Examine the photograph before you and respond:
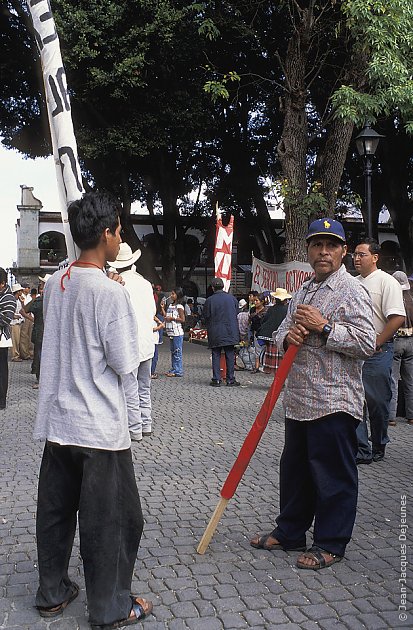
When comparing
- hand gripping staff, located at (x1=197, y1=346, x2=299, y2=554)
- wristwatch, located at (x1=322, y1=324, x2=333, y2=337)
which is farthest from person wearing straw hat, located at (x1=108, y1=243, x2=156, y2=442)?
wristwatch, located at (x1=322, y1=324, x2=333, y2=337)

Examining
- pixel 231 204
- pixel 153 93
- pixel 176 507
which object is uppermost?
pixel 153 93

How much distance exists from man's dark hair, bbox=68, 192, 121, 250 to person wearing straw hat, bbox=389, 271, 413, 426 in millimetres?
5294

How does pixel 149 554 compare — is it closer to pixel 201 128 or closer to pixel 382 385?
pixel 382 385

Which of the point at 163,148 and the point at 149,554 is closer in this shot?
the point at 149,554

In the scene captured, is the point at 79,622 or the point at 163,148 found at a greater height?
the point at 163,148

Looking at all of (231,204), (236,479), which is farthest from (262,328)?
(231,204)

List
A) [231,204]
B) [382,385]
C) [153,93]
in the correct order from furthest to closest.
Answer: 1. [231,204]
2. [153,93]
3. [382,385]

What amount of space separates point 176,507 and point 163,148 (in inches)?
765

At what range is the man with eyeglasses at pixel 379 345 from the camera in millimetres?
5863

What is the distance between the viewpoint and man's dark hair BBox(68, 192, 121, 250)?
10.2ft

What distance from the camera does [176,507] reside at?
4.95 m

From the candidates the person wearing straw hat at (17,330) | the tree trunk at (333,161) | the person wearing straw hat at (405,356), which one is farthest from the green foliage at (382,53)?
the person wearing straw hat at (17,330)

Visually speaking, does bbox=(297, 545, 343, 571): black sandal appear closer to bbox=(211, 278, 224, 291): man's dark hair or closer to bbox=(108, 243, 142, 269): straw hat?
bbox=(108, 243, 142, 269): straw hat

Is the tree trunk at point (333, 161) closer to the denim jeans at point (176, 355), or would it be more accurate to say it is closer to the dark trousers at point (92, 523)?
the denim jeans at point (176, 355)
